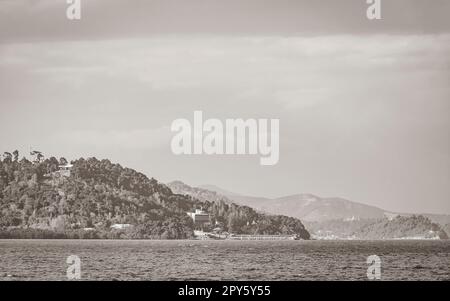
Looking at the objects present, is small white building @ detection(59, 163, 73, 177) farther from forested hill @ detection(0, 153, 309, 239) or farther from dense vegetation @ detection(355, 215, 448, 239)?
dense vegetation @ detection(355, 215, 448, 239)

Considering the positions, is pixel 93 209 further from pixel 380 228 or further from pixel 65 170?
pixel 380 228

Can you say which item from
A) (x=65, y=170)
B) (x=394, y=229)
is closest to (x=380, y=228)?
(x=394, y=229)

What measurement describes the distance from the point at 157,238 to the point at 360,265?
7914cm

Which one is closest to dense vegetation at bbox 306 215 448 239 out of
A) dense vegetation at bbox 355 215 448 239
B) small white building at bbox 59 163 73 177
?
dense vegetation at bbox 355 215 448 239

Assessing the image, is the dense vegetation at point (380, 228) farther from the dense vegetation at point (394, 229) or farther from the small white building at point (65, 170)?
the small white building at point (65, 170)

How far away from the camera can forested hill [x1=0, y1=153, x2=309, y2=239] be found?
142250 mm

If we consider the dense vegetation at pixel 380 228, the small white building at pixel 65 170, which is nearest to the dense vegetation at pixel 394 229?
the dense vegetation at pixel 380 228

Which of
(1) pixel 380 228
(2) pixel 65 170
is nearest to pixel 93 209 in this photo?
(2) pixel 65 170

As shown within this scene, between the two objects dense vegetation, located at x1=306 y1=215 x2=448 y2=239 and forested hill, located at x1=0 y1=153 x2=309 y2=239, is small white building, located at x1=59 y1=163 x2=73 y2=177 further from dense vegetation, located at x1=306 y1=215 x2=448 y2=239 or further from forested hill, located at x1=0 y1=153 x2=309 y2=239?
dense vegetation, located at x1=306 y1=215 x2=448 y2=239

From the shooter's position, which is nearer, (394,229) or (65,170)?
(65,170)

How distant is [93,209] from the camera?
14250 centimetres
